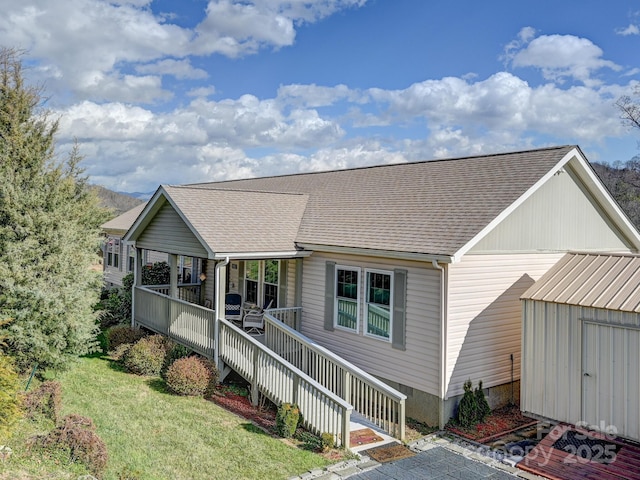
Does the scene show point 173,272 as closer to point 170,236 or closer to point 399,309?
point 170,236

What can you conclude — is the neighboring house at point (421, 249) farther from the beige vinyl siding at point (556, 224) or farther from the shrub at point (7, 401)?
the shrub at point (7, 401)

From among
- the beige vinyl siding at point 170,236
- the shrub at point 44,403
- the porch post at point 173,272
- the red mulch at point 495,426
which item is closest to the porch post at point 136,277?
the beige vinyl siding at point 170,236

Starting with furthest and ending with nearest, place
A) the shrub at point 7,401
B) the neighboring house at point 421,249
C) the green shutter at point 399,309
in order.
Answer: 1. the green shutter at point 399,309
2. the neighboring house at point 421,249
3. the shrub at point 7,401

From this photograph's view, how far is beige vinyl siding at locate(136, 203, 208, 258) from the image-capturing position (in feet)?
41.4

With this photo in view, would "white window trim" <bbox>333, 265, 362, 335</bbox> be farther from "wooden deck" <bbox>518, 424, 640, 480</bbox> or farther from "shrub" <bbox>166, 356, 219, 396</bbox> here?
"wooden deck" <bbox>518, 424, 640, 480</bbox>

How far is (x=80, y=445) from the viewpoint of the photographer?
6.96m

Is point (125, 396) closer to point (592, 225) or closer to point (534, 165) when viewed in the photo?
point (534, 165)

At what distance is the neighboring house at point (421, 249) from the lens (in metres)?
9.77

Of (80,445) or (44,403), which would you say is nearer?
(80,445)

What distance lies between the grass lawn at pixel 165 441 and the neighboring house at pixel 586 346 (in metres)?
4.58

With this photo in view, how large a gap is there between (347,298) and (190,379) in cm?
421

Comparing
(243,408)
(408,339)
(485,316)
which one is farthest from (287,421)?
(485,316)

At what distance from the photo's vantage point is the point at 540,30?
16.5m

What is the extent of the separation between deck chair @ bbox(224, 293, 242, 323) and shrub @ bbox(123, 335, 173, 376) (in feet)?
6.46
